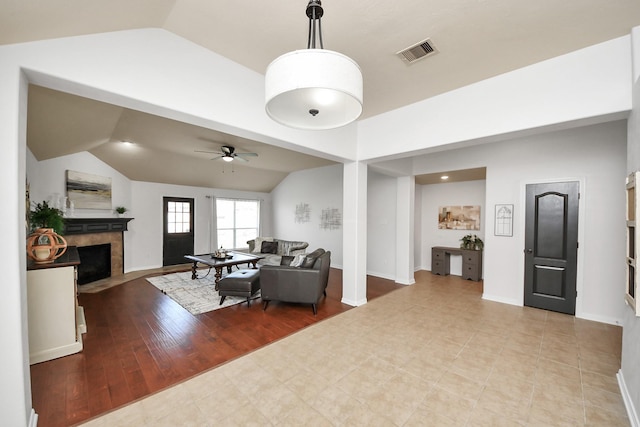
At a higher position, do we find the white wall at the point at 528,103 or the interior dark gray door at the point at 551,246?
the white wall at the point at 528,103

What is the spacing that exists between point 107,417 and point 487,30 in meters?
4.25

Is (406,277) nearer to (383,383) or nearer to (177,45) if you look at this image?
(383,383)

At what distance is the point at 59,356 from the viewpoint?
2.70 m

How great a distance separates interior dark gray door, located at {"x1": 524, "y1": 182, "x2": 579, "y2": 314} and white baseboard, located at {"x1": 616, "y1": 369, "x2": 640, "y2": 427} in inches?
72.2

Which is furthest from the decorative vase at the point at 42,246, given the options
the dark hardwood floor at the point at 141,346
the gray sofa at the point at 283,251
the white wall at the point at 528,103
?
the white wall at the point at 528,103

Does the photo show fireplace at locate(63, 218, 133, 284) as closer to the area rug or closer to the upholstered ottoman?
the area rug

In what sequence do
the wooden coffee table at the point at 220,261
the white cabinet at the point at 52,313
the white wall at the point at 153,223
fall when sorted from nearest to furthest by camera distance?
the white cabinet at the point at 52,313 → the wooden coffee table at the point at 220,261 → the white wall at the point at 153,223

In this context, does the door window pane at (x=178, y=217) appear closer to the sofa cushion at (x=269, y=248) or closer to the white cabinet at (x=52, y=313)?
the sofa cushion at (x=269, y=248)

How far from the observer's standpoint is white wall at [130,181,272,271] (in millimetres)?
6738

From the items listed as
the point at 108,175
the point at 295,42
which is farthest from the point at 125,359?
the point at 108,175

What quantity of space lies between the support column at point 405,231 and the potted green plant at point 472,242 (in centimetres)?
138

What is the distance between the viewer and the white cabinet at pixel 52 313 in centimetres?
260

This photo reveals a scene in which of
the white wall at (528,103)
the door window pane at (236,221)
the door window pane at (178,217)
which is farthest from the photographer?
the door window pane at (236,221)

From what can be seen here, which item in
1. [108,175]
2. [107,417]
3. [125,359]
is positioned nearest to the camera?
[107,417]
